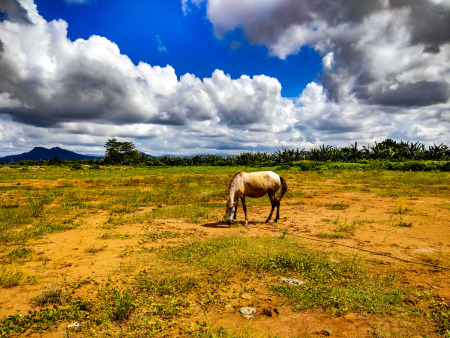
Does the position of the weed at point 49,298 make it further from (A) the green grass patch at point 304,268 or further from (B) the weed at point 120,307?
(A) the green grass patch at point 304,268

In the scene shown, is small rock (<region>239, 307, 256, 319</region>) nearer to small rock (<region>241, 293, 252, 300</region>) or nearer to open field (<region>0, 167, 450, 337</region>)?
open field (<region>0, 167, 450, 337</region>)

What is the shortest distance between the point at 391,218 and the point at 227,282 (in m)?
9.97

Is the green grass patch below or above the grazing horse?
below

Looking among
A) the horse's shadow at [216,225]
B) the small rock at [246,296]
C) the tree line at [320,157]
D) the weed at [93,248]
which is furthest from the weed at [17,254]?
the tree line at [320,157]

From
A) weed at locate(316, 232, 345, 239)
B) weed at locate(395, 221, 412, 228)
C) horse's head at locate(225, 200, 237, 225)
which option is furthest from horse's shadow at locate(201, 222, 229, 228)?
weed at locate(395, 221, 412, 228)

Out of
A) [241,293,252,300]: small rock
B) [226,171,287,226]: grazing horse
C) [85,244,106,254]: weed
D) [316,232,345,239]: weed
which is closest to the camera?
[241,293,252,300]: small rock

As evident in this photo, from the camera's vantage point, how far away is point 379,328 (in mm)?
3998

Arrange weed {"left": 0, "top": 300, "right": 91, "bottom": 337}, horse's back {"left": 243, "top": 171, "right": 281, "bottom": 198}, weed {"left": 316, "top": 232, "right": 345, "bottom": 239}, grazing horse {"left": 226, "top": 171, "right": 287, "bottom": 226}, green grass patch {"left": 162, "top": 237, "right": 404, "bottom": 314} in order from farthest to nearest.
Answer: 1. horse's back {"left": 243, "top": 171, "right": 281, "bottom": 198}
2. grazing horse {"left": 226, "top": 171, "right": 287, "bottom": 226}
3. weed {"left": 316, "top": 232, "right": 345, "bottom": 239}
4. green grass patch {"left": 162, "top": 237, "right": 404, "bottom": 314}
5. weed {"left": 0, "top": 300, "right": 91, "bottom": 337}

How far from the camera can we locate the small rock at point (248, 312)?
176 inches

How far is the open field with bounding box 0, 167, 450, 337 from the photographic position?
4195 mm

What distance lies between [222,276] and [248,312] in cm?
143

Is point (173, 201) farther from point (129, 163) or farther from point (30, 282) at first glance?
point (129, 163)

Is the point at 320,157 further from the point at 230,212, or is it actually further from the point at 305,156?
the point at 230,212

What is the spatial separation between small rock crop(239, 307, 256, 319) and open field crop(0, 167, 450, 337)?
120 mm
